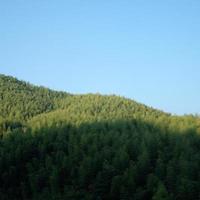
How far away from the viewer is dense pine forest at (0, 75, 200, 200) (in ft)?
210

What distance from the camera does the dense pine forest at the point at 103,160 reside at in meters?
64.0

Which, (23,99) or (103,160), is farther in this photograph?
(23,99)

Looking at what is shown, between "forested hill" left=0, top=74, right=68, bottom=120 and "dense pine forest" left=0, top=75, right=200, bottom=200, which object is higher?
"forested hill" left=0, top=74, right=68, bottom=120

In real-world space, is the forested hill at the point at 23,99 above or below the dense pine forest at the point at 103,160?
above

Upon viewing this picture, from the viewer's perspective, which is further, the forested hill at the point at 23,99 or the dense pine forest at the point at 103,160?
the forested hill at the point at 23,99

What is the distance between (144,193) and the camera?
207 feet

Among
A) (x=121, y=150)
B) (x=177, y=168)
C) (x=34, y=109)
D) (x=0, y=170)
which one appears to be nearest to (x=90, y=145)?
(x=121, y=150)

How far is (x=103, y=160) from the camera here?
75000 mm

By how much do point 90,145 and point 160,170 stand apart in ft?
61.1

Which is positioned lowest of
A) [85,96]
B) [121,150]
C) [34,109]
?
[121,150]

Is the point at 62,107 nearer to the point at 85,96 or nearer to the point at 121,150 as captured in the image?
the point at 85,96

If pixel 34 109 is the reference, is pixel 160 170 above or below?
below

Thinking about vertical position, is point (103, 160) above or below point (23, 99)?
below

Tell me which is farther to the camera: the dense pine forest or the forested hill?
→ the forested hill
